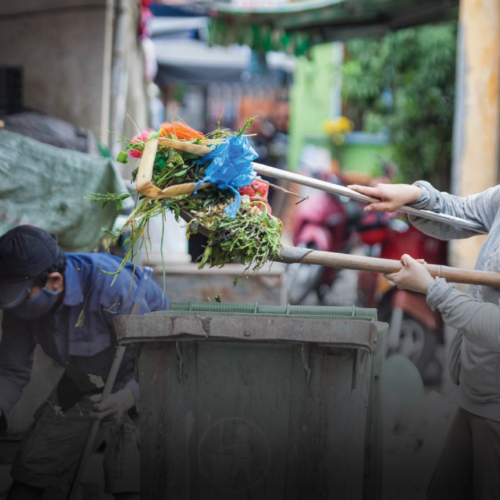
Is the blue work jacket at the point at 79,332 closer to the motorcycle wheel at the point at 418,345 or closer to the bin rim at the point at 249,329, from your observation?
the bin rim at the point at 249,329

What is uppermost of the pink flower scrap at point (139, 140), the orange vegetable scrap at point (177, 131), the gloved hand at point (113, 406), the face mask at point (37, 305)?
the orange vegetable scrap at point (177, 131)

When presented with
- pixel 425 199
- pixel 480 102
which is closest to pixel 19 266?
pixel 425 199

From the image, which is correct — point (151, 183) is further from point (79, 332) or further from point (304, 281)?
point (304, 281)

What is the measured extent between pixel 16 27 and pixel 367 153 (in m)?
10.2

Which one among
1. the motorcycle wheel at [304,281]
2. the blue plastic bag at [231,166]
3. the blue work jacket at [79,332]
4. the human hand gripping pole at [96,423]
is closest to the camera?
the blue plastic bag at [231,166]

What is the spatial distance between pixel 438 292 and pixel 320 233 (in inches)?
203

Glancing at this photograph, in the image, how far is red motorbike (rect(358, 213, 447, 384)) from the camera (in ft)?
23.1

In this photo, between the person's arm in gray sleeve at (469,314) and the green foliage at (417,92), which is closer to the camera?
the person's arm in gray sleeve at (469,314)

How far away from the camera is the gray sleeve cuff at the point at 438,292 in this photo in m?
3.07

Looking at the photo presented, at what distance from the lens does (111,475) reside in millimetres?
3873

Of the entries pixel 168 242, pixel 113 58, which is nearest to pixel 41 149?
pixel 113 58

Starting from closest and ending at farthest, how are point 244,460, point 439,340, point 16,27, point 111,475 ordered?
point 244,460, point 111,475, point 16,27, point 439,340

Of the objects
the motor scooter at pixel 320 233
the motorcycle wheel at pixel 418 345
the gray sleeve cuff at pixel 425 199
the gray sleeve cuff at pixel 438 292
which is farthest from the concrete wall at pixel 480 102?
the gray sleeve cuff at pixel 438 292

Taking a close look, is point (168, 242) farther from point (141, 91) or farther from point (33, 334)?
point (33, 334)
